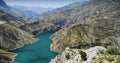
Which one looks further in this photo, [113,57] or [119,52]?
[119,52]

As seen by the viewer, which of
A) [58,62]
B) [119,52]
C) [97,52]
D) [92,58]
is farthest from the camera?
[58,62]

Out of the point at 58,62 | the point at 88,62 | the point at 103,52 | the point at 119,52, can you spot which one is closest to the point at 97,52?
the point at 103,52

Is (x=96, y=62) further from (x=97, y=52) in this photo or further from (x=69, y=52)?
(x=69, y=52)

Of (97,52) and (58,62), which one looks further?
(58,62)

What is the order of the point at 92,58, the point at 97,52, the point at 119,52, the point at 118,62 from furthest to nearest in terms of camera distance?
the point at 119,52
the point at 97,52
the point at 92,58
the point at 118,62

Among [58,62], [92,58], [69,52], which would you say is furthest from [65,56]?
[92,58]

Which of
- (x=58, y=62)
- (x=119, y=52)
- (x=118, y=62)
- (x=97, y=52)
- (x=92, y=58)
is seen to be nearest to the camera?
(x=118, y=62)

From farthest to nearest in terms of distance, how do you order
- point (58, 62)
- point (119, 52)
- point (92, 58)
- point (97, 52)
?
point (58, 62) < point (119, 52) < point (97, 52) < point (92, 58)

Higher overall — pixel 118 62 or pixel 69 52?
pixel 69 52

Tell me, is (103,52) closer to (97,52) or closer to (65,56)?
(97,52)
